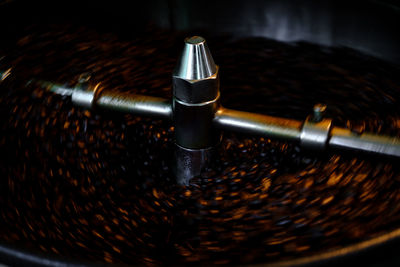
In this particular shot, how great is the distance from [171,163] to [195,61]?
0.52 ft

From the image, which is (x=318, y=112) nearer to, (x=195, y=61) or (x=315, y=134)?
(x=315, y=134)

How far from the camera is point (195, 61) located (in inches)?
23.4

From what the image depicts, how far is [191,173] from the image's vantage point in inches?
26.4

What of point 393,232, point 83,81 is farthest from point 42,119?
point 393,232

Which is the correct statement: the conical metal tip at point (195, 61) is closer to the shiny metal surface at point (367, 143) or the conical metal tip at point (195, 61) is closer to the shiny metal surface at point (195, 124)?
the shiny metal surface at point (195, 124)

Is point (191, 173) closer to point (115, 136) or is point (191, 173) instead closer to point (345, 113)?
point (115, 136)

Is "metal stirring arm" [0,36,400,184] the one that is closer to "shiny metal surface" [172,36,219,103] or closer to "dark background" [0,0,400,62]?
"shiny metal surface" [172,36,219,103]

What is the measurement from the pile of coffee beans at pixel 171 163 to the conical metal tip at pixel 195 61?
0.44 feet

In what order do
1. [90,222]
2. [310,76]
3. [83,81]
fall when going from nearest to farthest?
[90,222] < [83,81] < [310,76]

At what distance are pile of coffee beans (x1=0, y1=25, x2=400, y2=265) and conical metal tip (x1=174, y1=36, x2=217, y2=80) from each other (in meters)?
0.13

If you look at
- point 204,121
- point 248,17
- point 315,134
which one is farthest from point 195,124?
point 248,17

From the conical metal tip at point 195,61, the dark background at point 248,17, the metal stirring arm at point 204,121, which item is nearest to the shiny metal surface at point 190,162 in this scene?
the metal stirring arm at point 204,121

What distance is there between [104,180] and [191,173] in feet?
0.37

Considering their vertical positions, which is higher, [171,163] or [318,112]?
[318,112]
